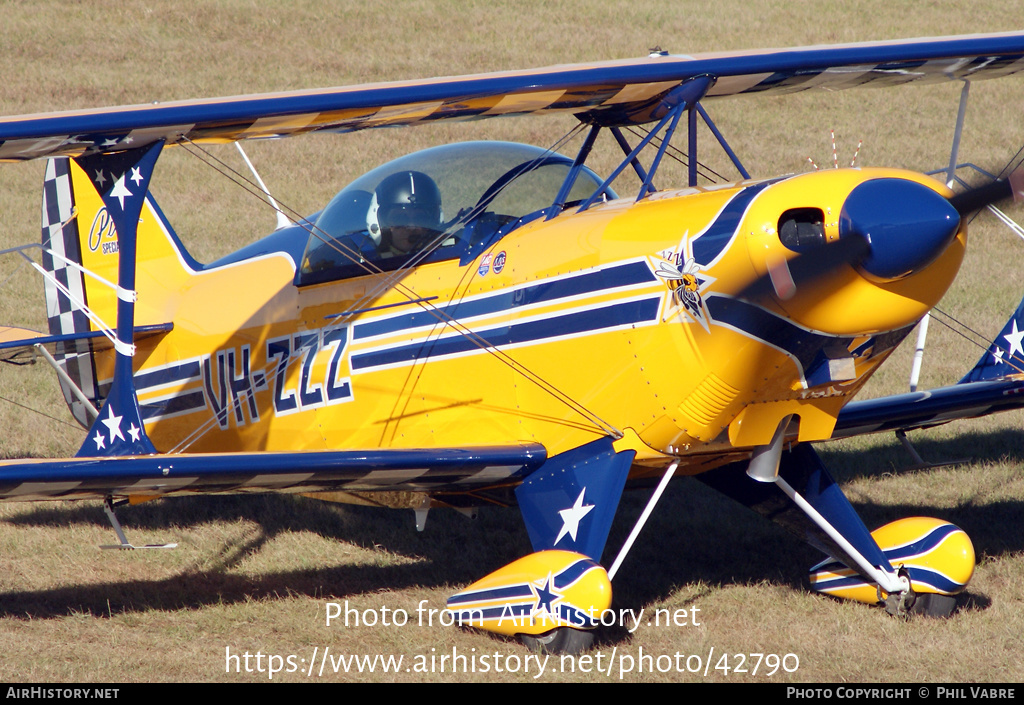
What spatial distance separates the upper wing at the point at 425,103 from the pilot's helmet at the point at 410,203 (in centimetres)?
41

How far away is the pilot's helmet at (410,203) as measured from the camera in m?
6.48

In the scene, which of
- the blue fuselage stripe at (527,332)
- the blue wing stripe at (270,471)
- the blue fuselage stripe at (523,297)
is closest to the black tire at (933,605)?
the blue wing stripe at (270,471)

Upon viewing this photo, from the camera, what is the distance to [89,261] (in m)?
8.47

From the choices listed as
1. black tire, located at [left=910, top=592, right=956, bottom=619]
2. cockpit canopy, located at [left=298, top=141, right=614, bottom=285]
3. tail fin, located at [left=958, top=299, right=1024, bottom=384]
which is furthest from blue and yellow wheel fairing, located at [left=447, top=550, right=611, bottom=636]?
tail fin, located at [left=958, top=299, right=1024, bottom=384]

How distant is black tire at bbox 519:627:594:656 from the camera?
5.50m

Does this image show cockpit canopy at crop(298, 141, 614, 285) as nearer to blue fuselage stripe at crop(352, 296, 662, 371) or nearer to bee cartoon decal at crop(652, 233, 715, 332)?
blue fuselage stripe at crop(352, 296, 662, 371)

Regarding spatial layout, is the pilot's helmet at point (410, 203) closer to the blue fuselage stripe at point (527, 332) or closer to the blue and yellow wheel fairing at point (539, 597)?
the blue fuselage stripe at point (527, 332)

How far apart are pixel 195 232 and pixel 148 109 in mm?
10435

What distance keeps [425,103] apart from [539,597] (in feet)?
A: 8.61

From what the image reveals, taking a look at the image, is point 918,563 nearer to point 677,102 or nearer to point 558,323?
point 558,323

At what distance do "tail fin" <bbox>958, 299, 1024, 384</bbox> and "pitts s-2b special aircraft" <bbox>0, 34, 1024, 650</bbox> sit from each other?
0.73 meters

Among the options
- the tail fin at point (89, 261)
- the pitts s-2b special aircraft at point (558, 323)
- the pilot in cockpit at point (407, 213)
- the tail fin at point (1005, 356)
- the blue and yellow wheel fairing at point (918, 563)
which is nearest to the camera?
the pitts s-2b special aircraft at point (558, 323)

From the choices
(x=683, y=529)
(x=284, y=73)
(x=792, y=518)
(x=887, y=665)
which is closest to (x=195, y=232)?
(x=284, y=73)

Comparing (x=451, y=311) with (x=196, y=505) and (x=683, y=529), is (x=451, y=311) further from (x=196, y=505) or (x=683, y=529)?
(x=196, y=505)
